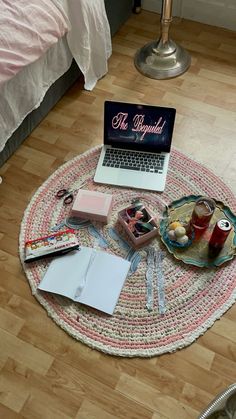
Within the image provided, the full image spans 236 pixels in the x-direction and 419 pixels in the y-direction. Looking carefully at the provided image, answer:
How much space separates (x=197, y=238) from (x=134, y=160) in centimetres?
44

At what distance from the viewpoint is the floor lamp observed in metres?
2.14

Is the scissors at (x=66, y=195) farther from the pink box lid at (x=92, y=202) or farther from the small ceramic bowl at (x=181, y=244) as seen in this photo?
the small ceramic bowl at (x=181, y=244)

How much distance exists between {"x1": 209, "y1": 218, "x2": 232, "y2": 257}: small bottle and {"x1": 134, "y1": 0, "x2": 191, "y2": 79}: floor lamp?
1.00 m

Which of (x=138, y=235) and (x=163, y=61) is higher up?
(x=163, y=61)

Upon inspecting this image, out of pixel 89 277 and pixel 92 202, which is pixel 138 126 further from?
pixel 89 277

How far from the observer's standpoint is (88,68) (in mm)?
2002

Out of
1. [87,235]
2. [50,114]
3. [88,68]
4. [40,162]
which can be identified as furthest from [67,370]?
[88,68]

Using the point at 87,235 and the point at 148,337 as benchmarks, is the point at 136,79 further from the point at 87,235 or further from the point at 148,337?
the point at 148,337

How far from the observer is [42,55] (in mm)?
1688

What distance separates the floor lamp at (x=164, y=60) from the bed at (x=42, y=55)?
203 millimetres

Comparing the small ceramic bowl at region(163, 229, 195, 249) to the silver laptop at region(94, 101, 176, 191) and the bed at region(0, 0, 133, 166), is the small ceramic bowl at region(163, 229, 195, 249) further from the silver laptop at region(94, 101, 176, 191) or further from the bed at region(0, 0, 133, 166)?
the bed at region(0, 0, 133, 166)

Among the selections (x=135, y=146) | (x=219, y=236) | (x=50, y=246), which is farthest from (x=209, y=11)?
(x=50, y=246)

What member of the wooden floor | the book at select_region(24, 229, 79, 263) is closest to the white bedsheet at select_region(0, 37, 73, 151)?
the wooden floor

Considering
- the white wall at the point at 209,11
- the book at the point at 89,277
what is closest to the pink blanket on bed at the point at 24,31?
the book at the point at 89,277
